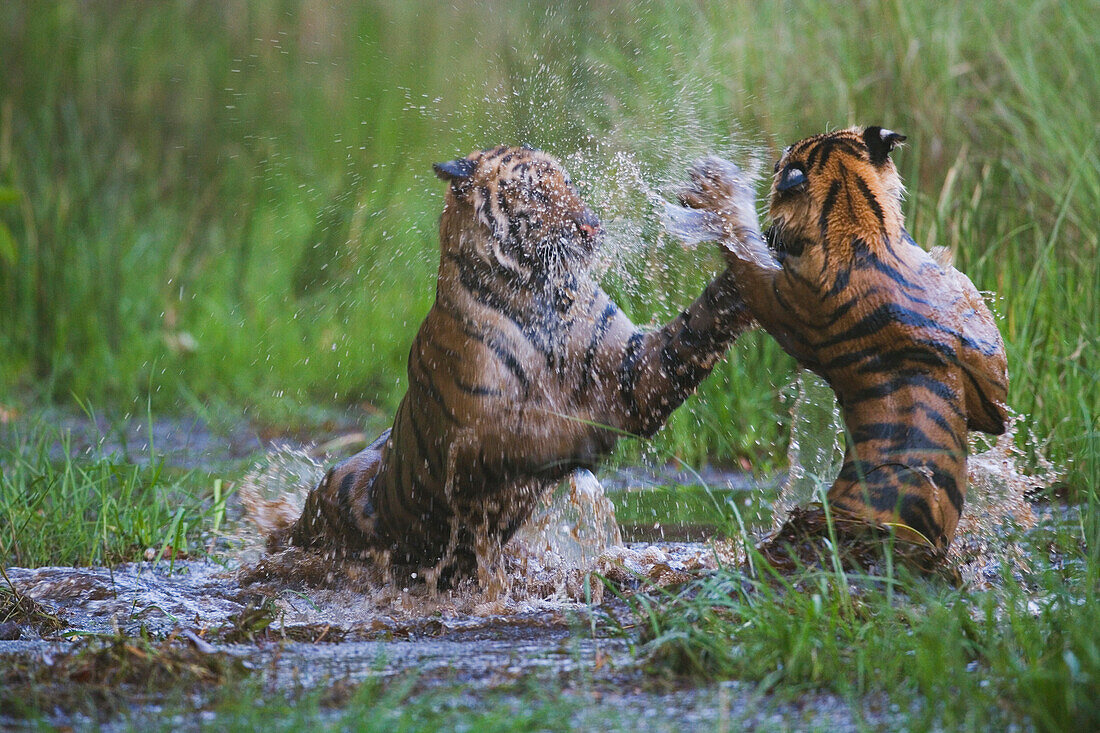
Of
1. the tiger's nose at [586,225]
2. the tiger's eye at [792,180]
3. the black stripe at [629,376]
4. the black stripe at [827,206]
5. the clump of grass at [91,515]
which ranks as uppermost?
the tiger's eye at [792,180]

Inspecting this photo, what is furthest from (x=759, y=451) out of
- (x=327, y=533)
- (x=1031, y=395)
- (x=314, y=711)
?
(x=314, y=711)

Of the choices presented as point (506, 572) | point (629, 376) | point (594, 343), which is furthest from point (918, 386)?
point (506, 572)

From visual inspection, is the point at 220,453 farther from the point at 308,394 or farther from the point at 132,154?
the point at 132,154

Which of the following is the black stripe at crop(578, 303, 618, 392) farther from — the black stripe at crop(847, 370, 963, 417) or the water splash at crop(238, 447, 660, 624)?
the black stripe at crop(847, 370, 963, 417)

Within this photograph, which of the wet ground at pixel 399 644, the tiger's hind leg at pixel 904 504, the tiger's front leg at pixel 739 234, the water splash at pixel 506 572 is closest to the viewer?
the wet ground at pixel 399 644

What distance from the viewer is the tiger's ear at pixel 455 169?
347 cm

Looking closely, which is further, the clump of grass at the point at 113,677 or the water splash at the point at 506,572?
the water splash at the point at 506,572

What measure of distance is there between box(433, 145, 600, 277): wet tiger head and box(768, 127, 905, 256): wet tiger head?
644 millimetres

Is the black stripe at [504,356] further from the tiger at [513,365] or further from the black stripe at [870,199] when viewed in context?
the black stripe at [870,199]

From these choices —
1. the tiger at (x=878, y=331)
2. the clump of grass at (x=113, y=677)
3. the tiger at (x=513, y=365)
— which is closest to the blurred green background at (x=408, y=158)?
the tiger at (x=513, y=365)

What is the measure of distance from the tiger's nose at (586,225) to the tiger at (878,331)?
0.56 meters

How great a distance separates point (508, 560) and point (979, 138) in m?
3.33

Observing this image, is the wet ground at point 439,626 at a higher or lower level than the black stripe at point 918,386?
lower

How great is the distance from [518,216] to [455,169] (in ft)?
0.71
